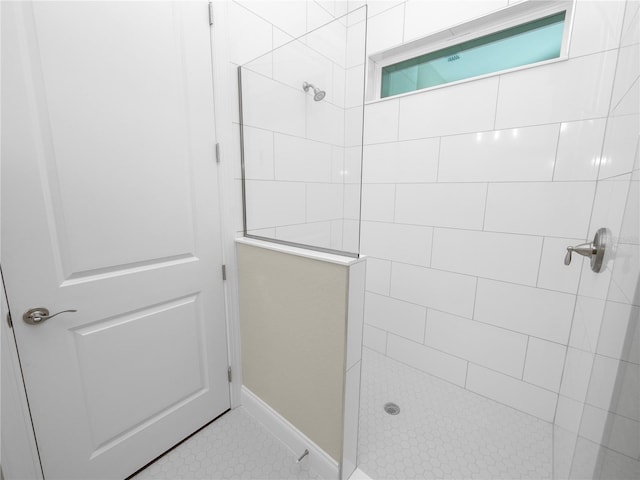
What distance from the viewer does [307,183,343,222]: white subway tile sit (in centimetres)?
153

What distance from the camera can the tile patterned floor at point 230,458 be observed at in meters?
1.27

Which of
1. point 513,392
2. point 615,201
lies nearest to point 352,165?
point 615,201

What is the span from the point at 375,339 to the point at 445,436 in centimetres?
84

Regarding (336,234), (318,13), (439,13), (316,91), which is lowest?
(336,234)

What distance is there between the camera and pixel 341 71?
1.46 m

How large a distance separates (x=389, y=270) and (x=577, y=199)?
1118 millimetres

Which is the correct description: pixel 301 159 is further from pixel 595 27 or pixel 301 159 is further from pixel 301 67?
pixel 595 27

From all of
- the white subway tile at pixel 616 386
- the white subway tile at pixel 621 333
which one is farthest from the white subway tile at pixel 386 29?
the white subway tile at pixel 616 386

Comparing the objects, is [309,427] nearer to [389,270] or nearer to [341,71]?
[389,270]

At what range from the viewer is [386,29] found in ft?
6.14

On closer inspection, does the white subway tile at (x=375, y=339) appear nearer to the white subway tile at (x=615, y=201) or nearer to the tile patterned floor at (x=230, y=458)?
the tile patterned floor at (x=230, y=458)

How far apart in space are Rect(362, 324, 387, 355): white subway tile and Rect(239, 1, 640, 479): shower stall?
0.14 metres

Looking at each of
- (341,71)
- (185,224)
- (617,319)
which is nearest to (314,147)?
(341,71)

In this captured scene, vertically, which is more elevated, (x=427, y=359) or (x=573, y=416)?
(x=573, y=416)
